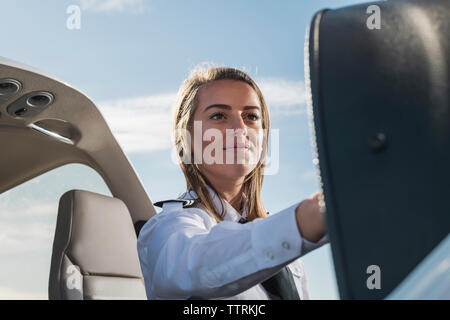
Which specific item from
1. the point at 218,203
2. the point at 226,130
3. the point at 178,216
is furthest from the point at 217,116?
the point at 178,216

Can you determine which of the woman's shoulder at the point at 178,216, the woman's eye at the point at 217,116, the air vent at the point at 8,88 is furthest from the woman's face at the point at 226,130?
the air vent at the point at 8,88

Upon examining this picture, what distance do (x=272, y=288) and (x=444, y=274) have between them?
113 cm

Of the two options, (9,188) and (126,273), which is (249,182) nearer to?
(126,273)

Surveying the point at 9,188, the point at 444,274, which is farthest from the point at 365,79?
the point at 9,188

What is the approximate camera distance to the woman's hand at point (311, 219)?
3.21ft

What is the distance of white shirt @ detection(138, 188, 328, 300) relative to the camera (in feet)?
3.37

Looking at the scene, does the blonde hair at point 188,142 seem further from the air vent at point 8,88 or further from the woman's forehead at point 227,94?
the air vent at point 8,88

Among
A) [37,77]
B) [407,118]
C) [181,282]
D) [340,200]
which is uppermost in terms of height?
[37,77]

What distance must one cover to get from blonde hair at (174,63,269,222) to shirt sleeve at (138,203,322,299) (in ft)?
1.56

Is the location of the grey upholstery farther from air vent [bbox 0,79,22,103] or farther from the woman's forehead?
the woman's forehead

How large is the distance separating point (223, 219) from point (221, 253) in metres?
0.95

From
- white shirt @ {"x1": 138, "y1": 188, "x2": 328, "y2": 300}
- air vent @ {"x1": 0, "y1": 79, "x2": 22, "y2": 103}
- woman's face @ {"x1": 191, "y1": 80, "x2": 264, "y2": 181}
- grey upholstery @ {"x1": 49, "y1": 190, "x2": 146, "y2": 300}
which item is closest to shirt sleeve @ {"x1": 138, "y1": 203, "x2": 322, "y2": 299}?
white shirt @ {"x1": 138, "y1": 188, "x2": 328, "y2": 300}

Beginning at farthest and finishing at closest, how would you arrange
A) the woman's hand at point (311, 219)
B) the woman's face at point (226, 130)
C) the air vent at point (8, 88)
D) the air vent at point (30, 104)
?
the air vent at point (30, 104)
the air vent at point (8, 88)
the woman's face at point (226, 130)
the woman's hand at point (311, 219)
